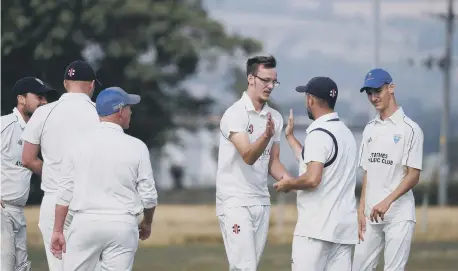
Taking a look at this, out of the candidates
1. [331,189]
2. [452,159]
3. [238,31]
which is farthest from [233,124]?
[452,159]

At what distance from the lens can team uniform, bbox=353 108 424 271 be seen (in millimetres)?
11312

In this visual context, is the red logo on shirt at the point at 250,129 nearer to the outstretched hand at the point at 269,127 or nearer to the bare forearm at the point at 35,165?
the outstretched hand at the point at 269,127

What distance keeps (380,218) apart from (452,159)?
50.5m

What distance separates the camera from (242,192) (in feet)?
35.4

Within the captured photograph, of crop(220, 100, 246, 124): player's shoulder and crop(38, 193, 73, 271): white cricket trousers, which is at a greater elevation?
crop(220, 100, 246, 124): player's shoulder

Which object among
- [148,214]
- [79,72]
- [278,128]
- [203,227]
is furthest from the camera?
[203,227]

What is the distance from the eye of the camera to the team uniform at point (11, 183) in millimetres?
11914

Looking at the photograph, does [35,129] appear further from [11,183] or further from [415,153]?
[415,153]

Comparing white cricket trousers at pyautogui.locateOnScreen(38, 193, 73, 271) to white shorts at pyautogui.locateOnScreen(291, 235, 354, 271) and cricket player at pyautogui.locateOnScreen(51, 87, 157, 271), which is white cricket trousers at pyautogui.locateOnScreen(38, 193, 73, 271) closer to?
cricket player at pyautogui.locateOnScreen(51, 87, 157, 271)

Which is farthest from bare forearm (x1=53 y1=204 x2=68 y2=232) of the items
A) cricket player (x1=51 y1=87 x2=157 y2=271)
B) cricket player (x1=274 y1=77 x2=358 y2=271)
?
cricket player (x1=274 y1=77 x2=358 y2=271)

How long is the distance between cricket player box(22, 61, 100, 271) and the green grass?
275 inches

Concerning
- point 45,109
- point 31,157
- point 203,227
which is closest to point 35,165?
point 31,157

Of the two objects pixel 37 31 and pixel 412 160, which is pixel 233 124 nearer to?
pixel 412 160

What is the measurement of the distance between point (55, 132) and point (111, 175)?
1747 millimetres
